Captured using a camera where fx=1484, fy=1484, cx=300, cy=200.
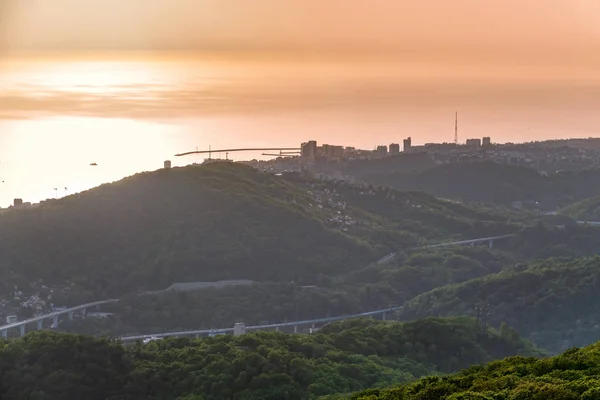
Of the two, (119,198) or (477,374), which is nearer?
(477,374)

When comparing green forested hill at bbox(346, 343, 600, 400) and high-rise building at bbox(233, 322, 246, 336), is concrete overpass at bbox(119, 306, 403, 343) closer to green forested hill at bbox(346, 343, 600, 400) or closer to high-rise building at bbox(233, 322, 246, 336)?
high-rise building at bbox(233, 322, 246, 336)

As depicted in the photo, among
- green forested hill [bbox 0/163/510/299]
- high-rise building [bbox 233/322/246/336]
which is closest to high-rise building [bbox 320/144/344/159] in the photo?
green forested hill [bbox 0/163/510/299]

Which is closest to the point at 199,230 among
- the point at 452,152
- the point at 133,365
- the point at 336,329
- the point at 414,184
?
the point at 336,329

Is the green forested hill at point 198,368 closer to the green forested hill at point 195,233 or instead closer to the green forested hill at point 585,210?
the green forested hill at point 195,233

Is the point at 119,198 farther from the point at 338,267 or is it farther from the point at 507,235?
the point at 507,235

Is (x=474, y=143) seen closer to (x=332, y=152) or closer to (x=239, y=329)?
(x=332, y=152)

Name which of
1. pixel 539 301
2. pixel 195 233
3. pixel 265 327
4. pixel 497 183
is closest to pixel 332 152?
pixel 497 183
